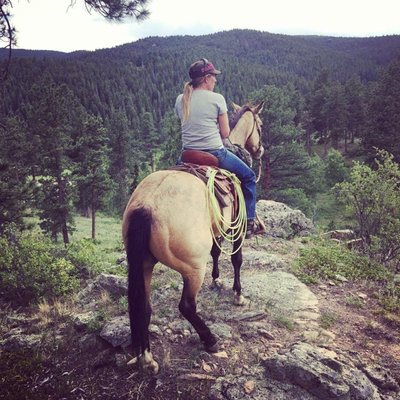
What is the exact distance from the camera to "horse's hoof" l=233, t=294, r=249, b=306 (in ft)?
19.3

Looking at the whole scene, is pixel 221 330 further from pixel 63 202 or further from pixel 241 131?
pixel 63 202

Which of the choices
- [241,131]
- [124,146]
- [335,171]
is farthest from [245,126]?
[124,146]

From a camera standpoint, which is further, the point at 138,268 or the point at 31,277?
the point at 31,277

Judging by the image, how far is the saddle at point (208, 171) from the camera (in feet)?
15.6

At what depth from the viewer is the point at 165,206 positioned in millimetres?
3900

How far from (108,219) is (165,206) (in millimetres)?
46493

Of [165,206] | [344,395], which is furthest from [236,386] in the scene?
[165,206]

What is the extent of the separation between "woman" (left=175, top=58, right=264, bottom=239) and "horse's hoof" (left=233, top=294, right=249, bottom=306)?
235cm

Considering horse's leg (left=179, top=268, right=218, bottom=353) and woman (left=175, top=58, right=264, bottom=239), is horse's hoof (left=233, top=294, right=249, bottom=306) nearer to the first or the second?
horse's leg (left=179, top=268, right=218, bottom=353)

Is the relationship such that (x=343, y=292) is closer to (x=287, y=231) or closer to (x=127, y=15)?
(x=287, y=231)

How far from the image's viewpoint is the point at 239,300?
232 inches

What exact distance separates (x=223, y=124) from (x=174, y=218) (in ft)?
6.33

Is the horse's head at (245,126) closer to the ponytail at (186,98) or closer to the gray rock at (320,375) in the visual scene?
the ponytail at (186,98)

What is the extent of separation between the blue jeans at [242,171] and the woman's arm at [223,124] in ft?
0.85
